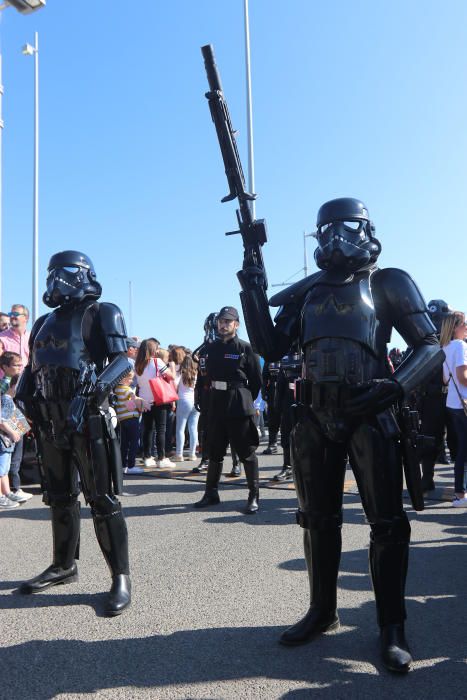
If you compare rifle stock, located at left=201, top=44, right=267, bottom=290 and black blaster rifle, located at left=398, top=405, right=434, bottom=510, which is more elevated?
rifle stock, located at left=201, top=44, right=267, bottom=290

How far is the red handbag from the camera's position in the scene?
8344 millimetres

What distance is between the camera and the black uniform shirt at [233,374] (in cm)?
594

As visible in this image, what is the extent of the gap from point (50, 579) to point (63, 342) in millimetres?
1453

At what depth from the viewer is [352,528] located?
490cm

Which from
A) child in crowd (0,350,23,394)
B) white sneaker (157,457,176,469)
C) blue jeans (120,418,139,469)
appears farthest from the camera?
white sneaker (157,457,176,469)

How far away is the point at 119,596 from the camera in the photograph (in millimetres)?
3229

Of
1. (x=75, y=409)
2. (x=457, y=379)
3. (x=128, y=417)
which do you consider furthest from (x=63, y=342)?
(x=128, y=417)

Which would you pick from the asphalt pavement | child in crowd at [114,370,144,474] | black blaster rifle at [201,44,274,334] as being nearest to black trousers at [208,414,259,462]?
the asphalt pavement

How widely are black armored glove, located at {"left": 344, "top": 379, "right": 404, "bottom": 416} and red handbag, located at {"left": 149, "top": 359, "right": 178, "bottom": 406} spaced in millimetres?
6004

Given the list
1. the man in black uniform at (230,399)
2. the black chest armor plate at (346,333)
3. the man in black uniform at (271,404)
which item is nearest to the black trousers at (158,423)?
the man in black uniform at (271,404)

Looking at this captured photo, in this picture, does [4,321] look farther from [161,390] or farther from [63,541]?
[63,541]

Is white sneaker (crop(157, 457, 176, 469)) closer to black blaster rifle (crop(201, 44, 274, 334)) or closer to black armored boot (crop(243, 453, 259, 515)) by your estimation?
black armored boot (crop(243, 453, 259, 515))

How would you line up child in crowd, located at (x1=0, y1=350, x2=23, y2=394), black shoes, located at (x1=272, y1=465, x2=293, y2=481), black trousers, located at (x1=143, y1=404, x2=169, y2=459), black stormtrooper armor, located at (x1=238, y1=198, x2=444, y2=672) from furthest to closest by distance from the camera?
black trousers, located at (x1=143, y1=404, x2=169, y2=459), black shoes, located at (x1=272, y1=465, x2=293, y2=481), child in crowd, located at (x1=0, y1=350, x2=23, y2=394), black stormtrooper armor, located at (x1=238, y1=198, x2=444, y2=672)

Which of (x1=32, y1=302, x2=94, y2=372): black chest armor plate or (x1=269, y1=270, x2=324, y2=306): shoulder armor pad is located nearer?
(x1=269, y1=270, x2=324, y2=306): shoulder armor pad
